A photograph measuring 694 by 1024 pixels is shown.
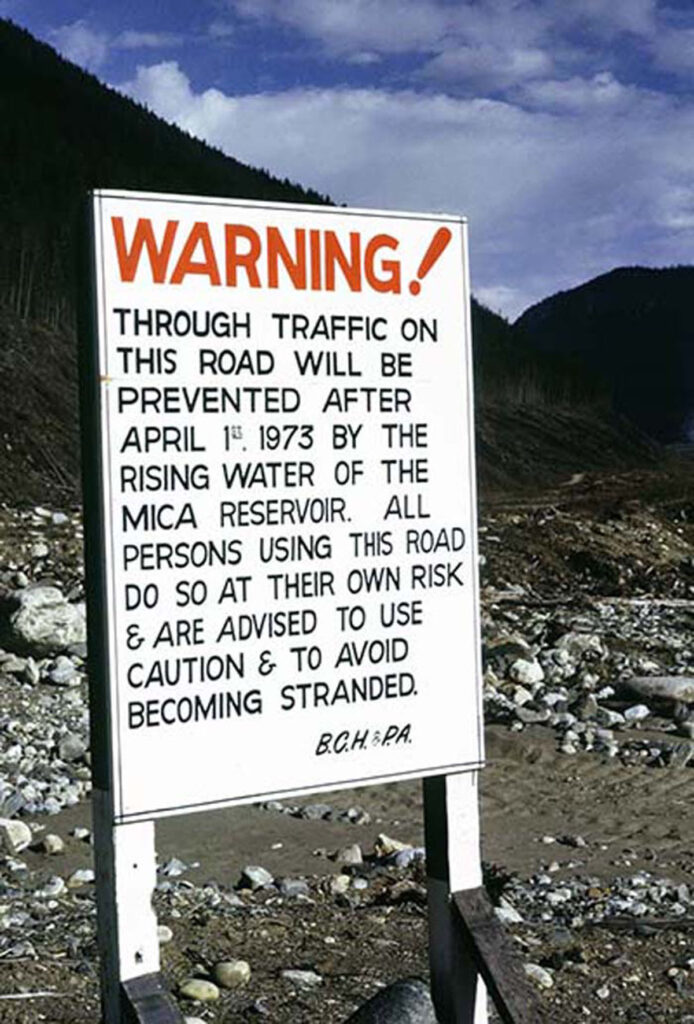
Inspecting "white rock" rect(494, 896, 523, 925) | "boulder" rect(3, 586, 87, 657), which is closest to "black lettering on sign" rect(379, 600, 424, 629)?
"white rock" rect(494, 896, 523, 925)

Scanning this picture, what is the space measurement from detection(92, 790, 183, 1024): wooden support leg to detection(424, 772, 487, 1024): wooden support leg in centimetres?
79

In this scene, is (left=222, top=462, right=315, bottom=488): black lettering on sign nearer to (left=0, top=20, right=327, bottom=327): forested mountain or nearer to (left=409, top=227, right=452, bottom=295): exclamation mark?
(left=409, top=227, right=452, bottom=295): exclamation mark

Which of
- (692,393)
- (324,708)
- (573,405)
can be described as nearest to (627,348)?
(692,393)

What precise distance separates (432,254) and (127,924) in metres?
1.85

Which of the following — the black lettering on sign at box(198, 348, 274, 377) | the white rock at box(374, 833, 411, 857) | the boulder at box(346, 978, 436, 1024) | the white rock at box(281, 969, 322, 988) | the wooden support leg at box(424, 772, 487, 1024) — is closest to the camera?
the black lettering on sign at box(198, 348, 274, 377)

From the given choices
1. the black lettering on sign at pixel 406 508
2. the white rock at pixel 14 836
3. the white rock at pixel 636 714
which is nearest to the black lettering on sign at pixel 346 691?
the black lettering on sign at pixel 406 508

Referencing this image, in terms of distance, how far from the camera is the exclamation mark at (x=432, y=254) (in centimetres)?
411

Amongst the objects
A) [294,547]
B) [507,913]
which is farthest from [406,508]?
[507,913]

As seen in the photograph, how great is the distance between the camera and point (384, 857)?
769cm

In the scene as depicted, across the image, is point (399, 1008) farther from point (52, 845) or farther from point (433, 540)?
point (52, 845)

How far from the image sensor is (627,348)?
405 ft

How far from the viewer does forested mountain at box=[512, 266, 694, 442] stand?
114875 mm

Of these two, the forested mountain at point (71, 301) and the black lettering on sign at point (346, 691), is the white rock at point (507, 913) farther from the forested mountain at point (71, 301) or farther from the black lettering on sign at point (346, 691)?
the forested mountain at point (71, 301)

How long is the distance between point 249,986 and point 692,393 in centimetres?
11390
